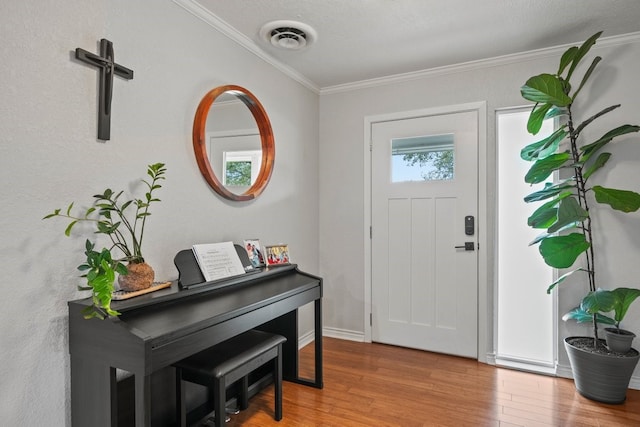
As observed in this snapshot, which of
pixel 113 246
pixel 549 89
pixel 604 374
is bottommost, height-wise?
pixel 604 374

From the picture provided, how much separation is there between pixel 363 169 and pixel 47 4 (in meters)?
2.52

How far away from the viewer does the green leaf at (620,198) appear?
7.36ft

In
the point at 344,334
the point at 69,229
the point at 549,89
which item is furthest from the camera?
the point at 344,334

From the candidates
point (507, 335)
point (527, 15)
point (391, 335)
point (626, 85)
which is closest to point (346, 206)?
point (391, 335)

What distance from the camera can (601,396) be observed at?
7.64 feet

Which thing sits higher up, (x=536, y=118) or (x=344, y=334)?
(x=536, y=118)

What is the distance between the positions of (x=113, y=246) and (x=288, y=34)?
1737 millimetres

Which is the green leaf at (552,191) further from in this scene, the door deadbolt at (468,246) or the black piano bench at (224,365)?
the black piano bench at (224,365)

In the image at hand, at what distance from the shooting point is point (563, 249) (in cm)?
235

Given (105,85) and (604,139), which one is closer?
(105,85)

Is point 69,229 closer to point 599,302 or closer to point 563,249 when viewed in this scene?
point 563,249

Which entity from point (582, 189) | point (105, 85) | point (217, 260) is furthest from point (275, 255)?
point (582, 189)

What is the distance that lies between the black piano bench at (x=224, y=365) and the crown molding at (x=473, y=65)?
2416mm

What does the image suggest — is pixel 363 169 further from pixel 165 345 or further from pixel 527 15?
pixel 165 345
